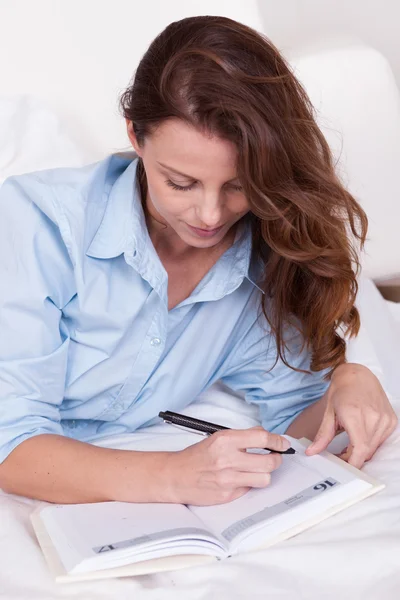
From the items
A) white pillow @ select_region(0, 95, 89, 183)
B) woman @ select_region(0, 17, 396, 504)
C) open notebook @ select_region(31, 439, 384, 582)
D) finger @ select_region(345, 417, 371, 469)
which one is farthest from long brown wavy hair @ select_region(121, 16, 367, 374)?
white pillow @ select_region(0, 95, 89, 183)

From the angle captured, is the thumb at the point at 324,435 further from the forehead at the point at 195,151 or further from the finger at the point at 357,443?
the forehead at the point at 195,151

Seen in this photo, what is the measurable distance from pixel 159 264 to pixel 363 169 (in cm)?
89

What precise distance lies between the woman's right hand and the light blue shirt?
233 millimetres

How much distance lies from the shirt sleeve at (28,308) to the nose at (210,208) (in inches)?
8.7

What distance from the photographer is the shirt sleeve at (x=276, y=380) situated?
4.96ft

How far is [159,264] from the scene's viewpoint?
4.29 feet

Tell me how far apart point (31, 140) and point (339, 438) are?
0.92m

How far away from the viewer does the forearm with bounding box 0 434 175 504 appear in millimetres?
1131

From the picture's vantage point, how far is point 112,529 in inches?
41.2

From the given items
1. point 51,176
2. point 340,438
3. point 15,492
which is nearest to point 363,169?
point 340,438

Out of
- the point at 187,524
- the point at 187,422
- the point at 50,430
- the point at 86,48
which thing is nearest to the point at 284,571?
the point at 187,524

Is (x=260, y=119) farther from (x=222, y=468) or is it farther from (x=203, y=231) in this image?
(x=222, y=468)

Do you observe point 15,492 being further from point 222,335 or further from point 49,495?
point 222,335

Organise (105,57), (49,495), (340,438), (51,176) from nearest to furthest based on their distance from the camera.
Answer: (49,495) → (51,176) → (340,438) → (105,57)
